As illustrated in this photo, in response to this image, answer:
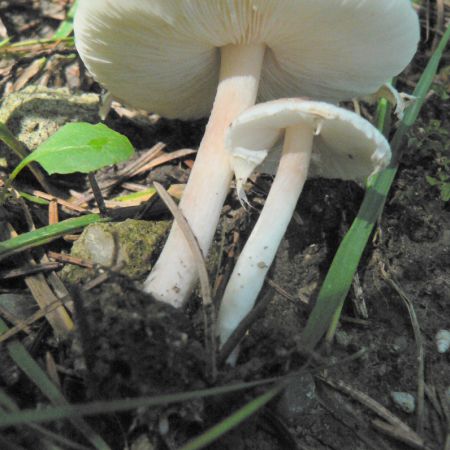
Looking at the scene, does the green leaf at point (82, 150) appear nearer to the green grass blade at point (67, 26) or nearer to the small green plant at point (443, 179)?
the green grass blade at point (67, 26)

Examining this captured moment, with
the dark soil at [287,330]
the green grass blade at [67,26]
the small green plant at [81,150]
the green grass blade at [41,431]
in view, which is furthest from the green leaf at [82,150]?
the green grass blade at [67,26]

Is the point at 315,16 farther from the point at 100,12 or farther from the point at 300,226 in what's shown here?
the point at 300,226

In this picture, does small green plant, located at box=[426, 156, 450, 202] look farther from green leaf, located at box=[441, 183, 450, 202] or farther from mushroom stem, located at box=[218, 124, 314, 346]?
mushroom stem, located at box=[218, 124, 314, 346]

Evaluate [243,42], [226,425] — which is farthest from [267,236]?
[243,42]

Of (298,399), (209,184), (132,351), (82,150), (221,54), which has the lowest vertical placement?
(298,399)

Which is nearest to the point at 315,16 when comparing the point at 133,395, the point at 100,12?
the point at 100,12

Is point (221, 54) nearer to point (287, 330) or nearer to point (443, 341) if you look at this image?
point (287, 330)
